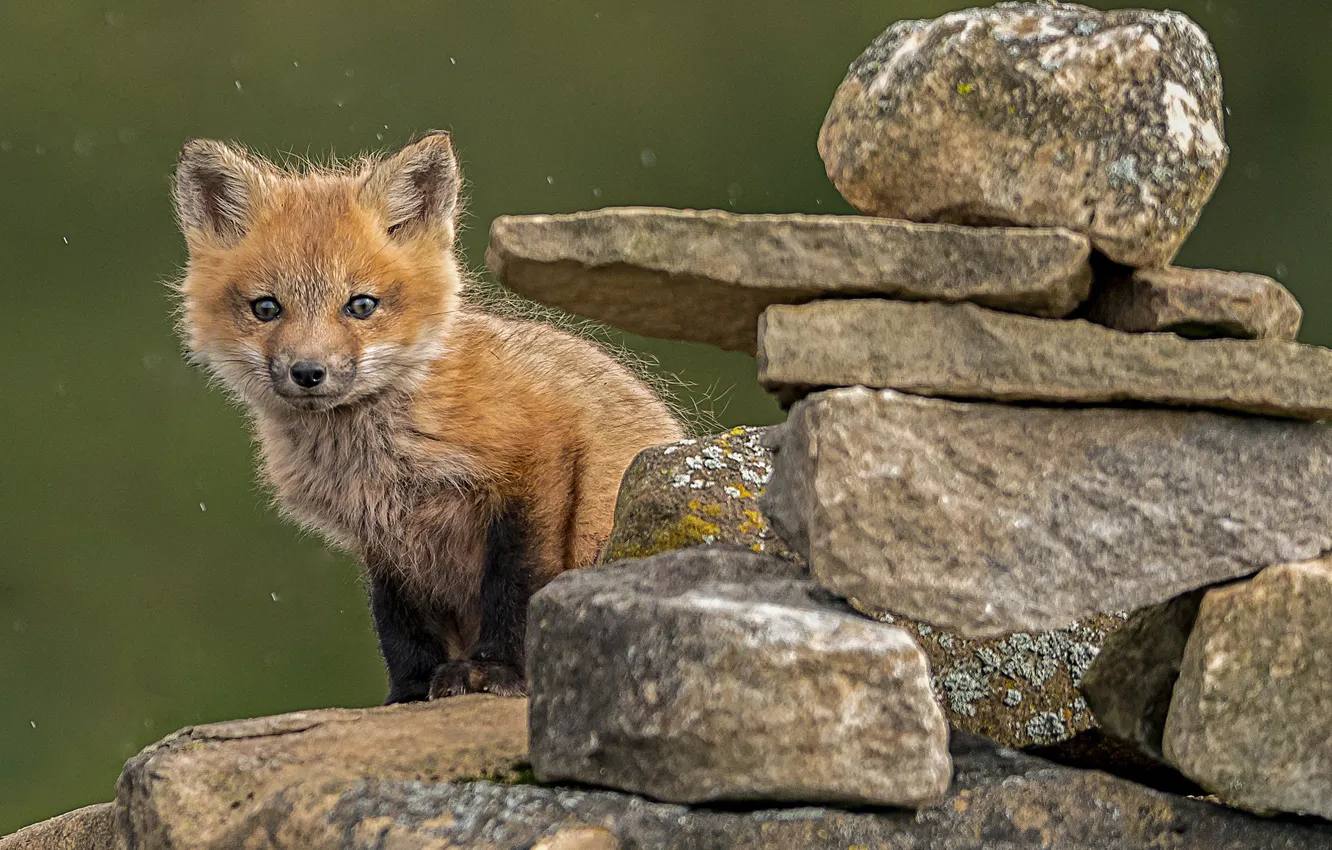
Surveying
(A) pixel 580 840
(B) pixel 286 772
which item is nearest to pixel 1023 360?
(A) pixel 580 840

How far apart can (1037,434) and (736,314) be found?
69 centimetres

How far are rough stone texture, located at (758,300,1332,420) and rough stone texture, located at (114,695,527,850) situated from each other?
106 centimetres

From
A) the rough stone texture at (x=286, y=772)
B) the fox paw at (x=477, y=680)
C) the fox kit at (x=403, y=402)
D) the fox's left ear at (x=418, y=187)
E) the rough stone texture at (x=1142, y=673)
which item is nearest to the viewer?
the rough stone texture at (x=286, y=772)

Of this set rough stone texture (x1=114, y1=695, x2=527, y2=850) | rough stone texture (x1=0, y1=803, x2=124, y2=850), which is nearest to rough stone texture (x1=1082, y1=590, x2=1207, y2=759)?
rough stone texture (x1=114, y1=695, x2=527, y2=850)

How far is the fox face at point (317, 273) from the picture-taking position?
13.6ft

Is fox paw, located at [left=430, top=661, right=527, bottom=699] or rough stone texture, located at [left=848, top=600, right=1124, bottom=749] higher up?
rough stone texture, located at [left=848, top=600, right=1124, bottom=749]

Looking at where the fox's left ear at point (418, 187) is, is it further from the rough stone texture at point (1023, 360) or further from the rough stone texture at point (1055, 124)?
the rough stone texture at point (1023, 360)

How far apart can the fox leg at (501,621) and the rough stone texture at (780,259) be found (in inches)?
52.0

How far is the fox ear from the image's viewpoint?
446 centimetres

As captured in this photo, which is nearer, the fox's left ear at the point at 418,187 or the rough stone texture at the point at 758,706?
the rough stone texture at the point at 758,706

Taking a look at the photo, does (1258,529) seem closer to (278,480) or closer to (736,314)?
(736,314)

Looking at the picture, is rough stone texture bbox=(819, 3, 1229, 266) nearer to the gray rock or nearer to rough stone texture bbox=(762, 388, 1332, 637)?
rough stone texture bbox=(762, 388, 1332, 637)

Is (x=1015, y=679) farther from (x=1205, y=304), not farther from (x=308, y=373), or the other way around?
(x=308, y=373)

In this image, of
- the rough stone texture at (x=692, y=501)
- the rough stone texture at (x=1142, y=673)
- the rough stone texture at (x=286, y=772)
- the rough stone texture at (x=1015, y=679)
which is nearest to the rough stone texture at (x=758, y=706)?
the rough stone texture at (x=286, y=772)
